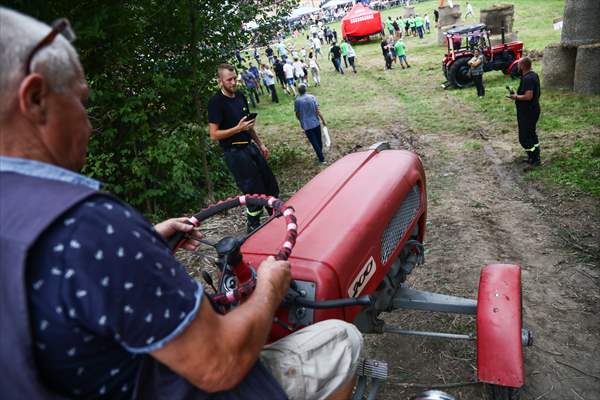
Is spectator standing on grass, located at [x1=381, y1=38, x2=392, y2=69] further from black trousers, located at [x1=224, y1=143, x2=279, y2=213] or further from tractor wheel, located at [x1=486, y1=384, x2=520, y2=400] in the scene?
tractor wheel, located at [x1=486, y1=384, x2=520, y2=400]

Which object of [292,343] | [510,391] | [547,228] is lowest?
[547,228]

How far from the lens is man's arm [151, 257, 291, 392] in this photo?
1074mm

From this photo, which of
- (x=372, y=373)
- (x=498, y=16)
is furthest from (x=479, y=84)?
(x=372, y=373)

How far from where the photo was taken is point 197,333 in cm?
109

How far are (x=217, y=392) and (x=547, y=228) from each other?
16.5ft

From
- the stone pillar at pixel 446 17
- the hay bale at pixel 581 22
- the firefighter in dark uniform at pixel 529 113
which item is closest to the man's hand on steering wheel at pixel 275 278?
the firefighter in dark uniform at pixel 529 113

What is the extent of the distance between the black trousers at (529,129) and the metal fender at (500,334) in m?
5.31

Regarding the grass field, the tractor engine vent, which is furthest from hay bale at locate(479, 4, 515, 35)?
the tractor engine vent

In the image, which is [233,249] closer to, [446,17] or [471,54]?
[471,54]

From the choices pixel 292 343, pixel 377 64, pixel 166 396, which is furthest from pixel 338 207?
pixel 377 64

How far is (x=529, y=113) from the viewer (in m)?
7.17

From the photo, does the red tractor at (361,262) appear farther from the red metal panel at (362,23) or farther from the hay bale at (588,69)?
the red metal panel at (362,23)

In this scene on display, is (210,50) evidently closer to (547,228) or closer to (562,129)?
(547,228)

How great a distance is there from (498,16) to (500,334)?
721 inches
